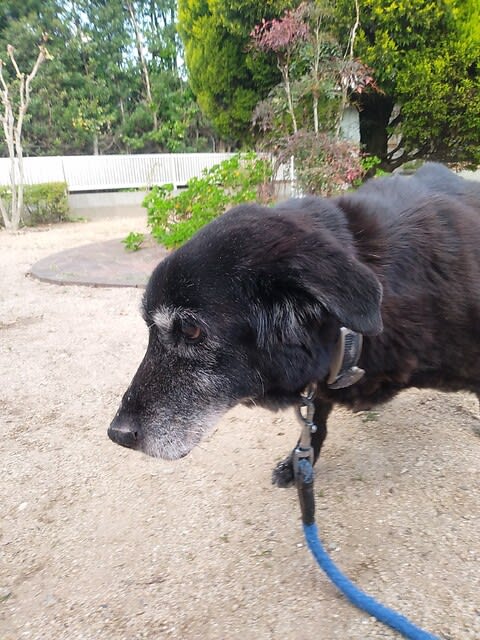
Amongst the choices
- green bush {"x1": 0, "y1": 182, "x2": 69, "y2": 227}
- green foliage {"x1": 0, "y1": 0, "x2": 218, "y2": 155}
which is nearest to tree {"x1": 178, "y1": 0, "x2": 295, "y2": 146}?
green bush {"x1": 0, "y1": 182, "x2": 69, "y2": 227}

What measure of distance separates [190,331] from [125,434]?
45cm

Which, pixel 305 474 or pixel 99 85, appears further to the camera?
pixel 99 85

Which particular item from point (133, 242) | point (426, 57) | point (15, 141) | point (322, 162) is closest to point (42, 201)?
point (15, 141)

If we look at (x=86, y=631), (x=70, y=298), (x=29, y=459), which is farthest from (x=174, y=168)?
(x=86, y=631)

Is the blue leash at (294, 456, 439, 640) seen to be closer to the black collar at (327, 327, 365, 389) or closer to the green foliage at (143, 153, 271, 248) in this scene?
the black collar at (327, 327, 365, 389)

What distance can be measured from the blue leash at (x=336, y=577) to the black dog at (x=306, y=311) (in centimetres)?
26

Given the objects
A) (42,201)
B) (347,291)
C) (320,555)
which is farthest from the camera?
(42,201)

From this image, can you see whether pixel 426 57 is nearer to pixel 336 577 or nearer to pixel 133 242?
pixel 133 242

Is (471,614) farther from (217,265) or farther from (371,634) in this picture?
(217,265)

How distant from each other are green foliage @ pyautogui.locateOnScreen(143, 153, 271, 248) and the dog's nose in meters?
5.02

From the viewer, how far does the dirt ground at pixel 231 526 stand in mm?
1659

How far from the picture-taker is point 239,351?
167 cm

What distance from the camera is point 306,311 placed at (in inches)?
60.6

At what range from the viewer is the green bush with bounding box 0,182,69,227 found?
12320mm
